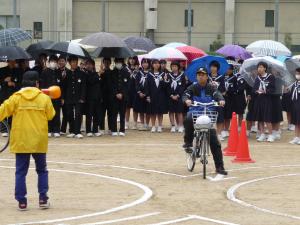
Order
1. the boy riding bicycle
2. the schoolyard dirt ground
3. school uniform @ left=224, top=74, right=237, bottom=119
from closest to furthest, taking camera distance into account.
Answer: the schoolyard dirt ground → the boy riding bicycle → school uniform @ left=224, top=74, right=237, bottom=119

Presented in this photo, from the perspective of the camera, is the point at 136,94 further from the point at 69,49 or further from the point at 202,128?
the point at 202,128

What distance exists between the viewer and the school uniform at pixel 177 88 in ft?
73.7

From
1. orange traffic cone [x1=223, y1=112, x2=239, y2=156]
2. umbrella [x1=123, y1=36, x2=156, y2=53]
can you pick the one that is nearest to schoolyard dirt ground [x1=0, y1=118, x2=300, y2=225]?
orange traffic cone [x1=223, y1=112, x2=239, y2=156]

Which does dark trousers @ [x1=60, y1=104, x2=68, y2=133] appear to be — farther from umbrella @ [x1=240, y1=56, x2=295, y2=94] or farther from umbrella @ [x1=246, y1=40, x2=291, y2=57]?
umbrella @ [x1=246, y1=40, x2=291, y2=57]

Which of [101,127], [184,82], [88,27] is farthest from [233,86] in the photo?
[88,27]

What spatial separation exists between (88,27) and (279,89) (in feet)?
165

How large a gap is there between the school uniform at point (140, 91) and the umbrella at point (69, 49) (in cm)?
172

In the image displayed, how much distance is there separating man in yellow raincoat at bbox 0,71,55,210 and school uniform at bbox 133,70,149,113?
11.1 meters

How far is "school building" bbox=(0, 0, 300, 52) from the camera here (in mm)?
69000

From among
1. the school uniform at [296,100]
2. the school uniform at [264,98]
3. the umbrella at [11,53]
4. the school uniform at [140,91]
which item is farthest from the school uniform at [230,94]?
the umbrella at [11,53]

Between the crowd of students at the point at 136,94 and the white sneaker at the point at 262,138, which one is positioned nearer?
the crowd of students at the point at 136,94

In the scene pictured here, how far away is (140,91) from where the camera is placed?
23000 millimetres

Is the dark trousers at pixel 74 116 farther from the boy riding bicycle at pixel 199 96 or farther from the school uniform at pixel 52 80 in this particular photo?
the boy riding bicycle at pixel 199 96

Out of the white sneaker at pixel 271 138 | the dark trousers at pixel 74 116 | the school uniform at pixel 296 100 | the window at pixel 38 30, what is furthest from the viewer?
the window at pixel 38 30
